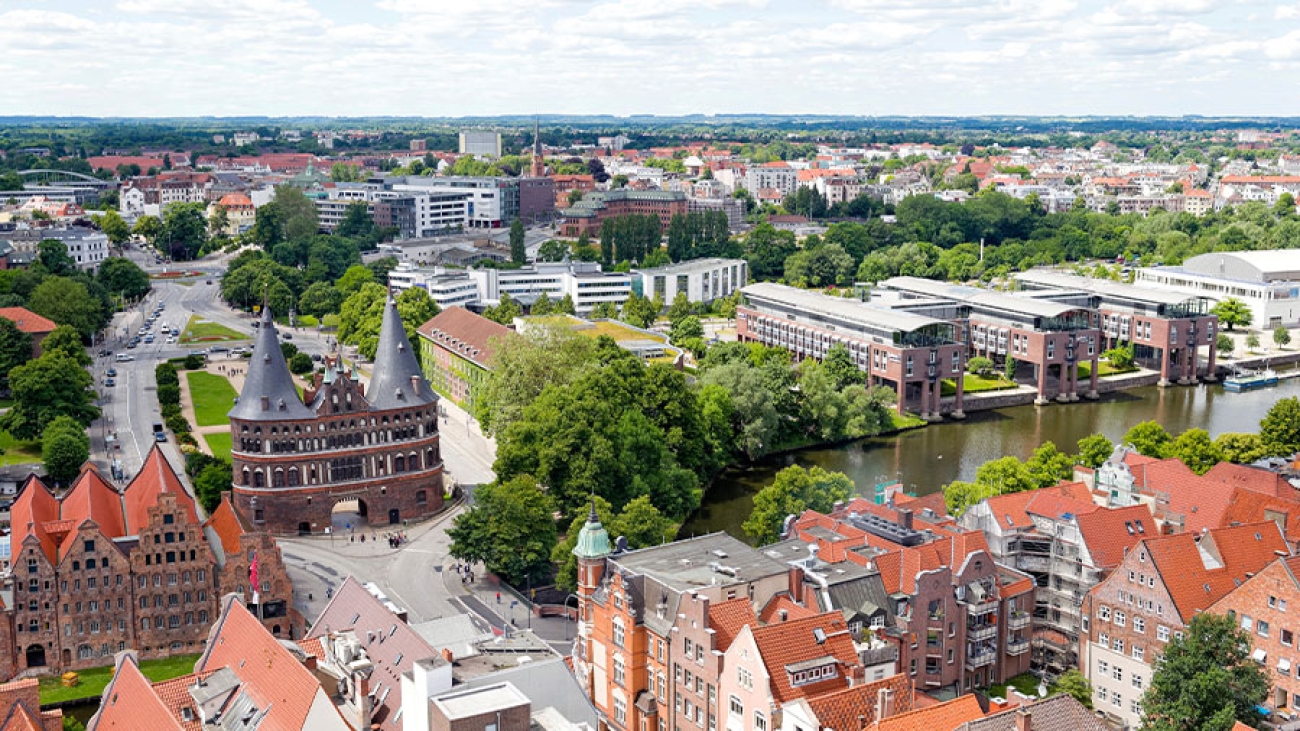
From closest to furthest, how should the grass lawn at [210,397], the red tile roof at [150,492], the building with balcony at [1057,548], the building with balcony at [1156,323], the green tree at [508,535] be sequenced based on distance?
the building with balcony at [1057,548], the red tile roof at [150,492], the green tree at [508,535], the grass lawn at [210,397], the building with balcony at [1156,323]

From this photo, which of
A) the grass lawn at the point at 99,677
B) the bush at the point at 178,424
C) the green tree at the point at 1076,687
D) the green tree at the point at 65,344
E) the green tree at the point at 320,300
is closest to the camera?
the green tree at the point at 1076,687

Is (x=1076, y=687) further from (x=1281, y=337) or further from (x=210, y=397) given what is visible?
(x=1281, y=337)

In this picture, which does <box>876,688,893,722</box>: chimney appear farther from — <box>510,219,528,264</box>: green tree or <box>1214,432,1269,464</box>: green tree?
<box>510,219,528,264</box>: green tree

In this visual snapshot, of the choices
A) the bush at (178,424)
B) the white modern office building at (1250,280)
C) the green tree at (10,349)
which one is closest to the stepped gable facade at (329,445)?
the bush at (178,424)

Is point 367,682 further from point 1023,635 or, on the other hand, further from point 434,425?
point 434,425

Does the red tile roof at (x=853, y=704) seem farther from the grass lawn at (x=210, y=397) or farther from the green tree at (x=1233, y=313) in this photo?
the green tree at (x=1233, y=313)

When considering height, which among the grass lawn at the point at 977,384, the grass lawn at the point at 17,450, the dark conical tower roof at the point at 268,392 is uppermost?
the dark conical tower roof at the point at 268,392

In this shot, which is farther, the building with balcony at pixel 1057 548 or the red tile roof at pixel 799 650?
the building with balcony at pixel 1057 548
